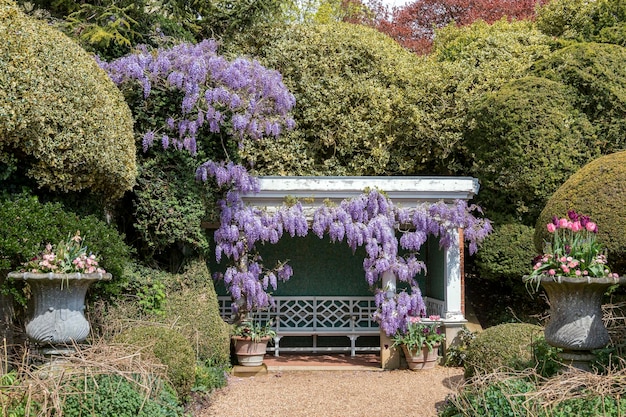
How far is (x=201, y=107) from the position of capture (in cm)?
956

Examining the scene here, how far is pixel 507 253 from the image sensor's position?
35.5 feet

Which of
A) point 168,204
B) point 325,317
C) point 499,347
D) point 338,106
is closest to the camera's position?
point 499,347

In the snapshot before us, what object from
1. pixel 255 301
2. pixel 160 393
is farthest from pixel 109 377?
pixel 255 301

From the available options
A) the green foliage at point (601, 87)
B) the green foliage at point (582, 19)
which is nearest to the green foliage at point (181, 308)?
the green foliage at point (601, 87)

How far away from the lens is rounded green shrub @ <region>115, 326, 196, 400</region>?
22.8 ft

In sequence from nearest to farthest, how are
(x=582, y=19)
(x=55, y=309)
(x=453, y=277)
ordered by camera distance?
(x=55, y=309) < (x=453, y=277) < (x=582, y=19)

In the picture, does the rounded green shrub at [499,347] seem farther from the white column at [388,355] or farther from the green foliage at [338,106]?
the green foliage at [338,106]

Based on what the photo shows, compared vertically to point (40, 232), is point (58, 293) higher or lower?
lower

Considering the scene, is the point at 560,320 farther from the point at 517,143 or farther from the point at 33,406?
the point at 517,143

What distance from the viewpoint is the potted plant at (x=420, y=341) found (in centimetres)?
983

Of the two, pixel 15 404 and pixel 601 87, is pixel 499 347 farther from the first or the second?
pixel 601 87

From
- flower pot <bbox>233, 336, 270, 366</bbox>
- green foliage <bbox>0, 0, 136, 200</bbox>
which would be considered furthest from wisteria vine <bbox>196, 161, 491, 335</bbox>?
green foliage <bbox>0, 0, 136, 200</bbox>

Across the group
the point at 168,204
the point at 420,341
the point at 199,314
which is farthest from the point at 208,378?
the point at 420,341

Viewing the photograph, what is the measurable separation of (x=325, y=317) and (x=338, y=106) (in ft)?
15.9
